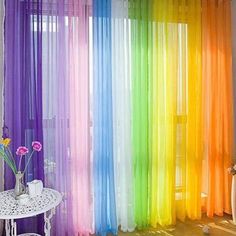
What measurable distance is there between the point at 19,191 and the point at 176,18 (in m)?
2.31

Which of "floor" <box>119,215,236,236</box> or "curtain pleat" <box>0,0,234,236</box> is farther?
"floor" <box>119,215,236,236</box>

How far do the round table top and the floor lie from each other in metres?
0.97

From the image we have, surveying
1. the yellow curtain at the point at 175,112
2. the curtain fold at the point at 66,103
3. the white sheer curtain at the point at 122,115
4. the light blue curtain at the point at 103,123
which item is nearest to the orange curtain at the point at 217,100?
the yellow curtain at the point at 175,112

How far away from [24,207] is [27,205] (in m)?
0.04

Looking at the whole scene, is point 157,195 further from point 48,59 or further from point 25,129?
point 48,59

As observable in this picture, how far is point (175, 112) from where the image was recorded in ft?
9.64

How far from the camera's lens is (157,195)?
2932mm

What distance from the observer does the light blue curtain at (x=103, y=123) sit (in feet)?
8.80

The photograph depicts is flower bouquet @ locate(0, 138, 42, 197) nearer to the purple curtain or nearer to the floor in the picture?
the purple curtain

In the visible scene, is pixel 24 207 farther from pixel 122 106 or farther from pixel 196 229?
pixel 196 229

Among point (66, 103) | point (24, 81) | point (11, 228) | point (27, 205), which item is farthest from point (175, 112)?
point (11, 228)

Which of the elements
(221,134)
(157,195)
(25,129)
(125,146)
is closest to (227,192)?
(221,134)

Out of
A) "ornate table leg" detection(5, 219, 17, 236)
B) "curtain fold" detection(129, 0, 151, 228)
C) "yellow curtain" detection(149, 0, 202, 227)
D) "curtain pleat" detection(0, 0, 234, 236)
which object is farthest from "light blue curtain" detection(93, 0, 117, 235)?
"ornate table leg" detection(5, 219, 17, 236)

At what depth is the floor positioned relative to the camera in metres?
2.78
